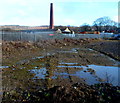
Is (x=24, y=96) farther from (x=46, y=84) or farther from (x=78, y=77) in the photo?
(x=78, y=77)

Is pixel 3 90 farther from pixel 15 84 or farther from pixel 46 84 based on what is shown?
pixel 46 84

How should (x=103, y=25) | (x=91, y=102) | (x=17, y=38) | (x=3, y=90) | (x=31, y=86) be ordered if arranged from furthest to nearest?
1. (x=103, y=25)
2. (x=17, y=38)
3. (x=31, y=86)
4. (x=3, y=90)
5. (x=91, y=102)

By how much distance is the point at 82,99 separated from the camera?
4500 millimetres

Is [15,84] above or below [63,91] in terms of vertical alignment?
below

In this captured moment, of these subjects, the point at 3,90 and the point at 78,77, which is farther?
the point at 78,77

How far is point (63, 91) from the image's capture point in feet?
15.4

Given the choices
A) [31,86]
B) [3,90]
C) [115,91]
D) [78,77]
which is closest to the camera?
[115,91]

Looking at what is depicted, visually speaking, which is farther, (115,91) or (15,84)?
(15,84)

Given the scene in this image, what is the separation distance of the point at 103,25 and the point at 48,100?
8884cm

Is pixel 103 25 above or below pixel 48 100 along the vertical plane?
above

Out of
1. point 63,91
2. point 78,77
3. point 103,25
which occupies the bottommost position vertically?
point 78,77

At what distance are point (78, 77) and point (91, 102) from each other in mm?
3658

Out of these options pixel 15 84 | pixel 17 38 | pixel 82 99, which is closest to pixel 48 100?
pixel 82 99

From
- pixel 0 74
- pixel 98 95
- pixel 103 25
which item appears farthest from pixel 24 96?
pixel 103 25
